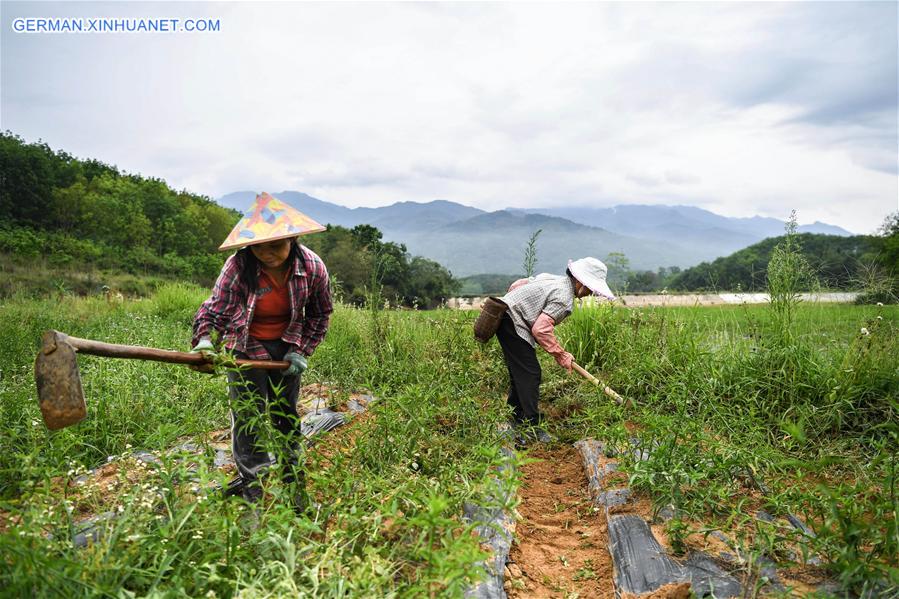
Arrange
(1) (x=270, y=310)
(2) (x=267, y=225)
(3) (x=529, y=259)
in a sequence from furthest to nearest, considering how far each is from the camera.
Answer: (3) (x=529, y=259) < (1) (x=270, y=310) < (2) (x=267, y=225)

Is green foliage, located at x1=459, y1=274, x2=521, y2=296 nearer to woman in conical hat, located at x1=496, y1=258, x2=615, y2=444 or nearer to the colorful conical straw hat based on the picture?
woman in conical hat, located at x1=496, y1=258, x2=615, y2=444

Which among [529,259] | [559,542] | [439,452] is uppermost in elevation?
[529,259]

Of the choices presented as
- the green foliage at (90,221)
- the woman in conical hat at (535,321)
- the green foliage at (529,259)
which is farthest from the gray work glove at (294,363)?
the green foliage at (90,221)

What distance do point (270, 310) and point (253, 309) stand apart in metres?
0.10

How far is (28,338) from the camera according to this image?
5816mm

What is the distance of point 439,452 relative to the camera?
3.19 m

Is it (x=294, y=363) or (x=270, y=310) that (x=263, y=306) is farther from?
(x=294, y=363)

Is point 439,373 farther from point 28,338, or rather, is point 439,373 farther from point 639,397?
point 28,338

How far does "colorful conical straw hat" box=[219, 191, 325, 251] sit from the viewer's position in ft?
9.06

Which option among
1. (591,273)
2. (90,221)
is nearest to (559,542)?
(591,273)

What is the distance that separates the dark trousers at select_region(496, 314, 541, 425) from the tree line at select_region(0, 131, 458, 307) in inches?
623

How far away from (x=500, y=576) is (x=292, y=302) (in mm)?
1827

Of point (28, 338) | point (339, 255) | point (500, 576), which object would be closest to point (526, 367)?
point (500, 576)

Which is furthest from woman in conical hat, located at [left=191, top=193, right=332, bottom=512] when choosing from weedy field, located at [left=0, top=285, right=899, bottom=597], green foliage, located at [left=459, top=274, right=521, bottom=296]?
green foliage, located at [left=459, top=274, right=521, bottom=296]
